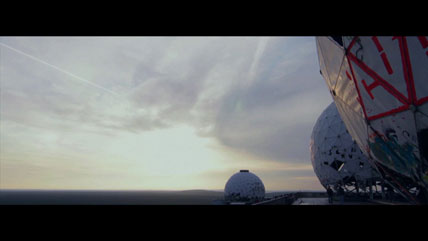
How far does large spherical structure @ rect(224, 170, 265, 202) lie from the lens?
98.8 feet

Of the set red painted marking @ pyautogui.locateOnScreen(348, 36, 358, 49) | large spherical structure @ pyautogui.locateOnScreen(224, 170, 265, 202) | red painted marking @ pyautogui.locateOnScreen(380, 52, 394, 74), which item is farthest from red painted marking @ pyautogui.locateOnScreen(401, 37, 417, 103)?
large spherical structure @ pyautogui.locateOnScreen(224, 170, 265, 202)

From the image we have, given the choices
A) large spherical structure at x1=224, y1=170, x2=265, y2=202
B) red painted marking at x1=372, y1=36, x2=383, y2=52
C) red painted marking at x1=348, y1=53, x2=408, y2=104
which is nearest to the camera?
red painted marking at x1=348, y1=53, x2=408, y2=104

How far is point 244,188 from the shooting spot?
1204 inches

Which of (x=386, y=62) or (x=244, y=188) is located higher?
(x=386, y=62)

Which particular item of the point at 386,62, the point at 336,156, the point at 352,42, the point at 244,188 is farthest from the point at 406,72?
the point at 244,188

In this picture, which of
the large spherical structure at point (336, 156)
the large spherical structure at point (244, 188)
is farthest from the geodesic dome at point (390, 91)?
the large spherical structure at point (244, 188)

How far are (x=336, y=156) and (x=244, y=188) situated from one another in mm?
11223

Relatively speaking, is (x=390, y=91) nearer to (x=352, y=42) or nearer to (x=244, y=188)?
(x=352, y=42)

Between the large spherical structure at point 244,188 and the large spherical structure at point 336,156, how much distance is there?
7.59m

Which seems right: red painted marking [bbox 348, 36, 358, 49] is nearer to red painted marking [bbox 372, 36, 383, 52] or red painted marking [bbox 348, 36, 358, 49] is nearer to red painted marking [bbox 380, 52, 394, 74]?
red painted marking [bbox 372, 36, 383, 52]

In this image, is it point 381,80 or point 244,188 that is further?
point 244,188

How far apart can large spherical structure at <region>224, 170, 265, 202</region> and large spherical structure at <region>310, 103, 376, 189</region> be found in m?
→ 7.59
